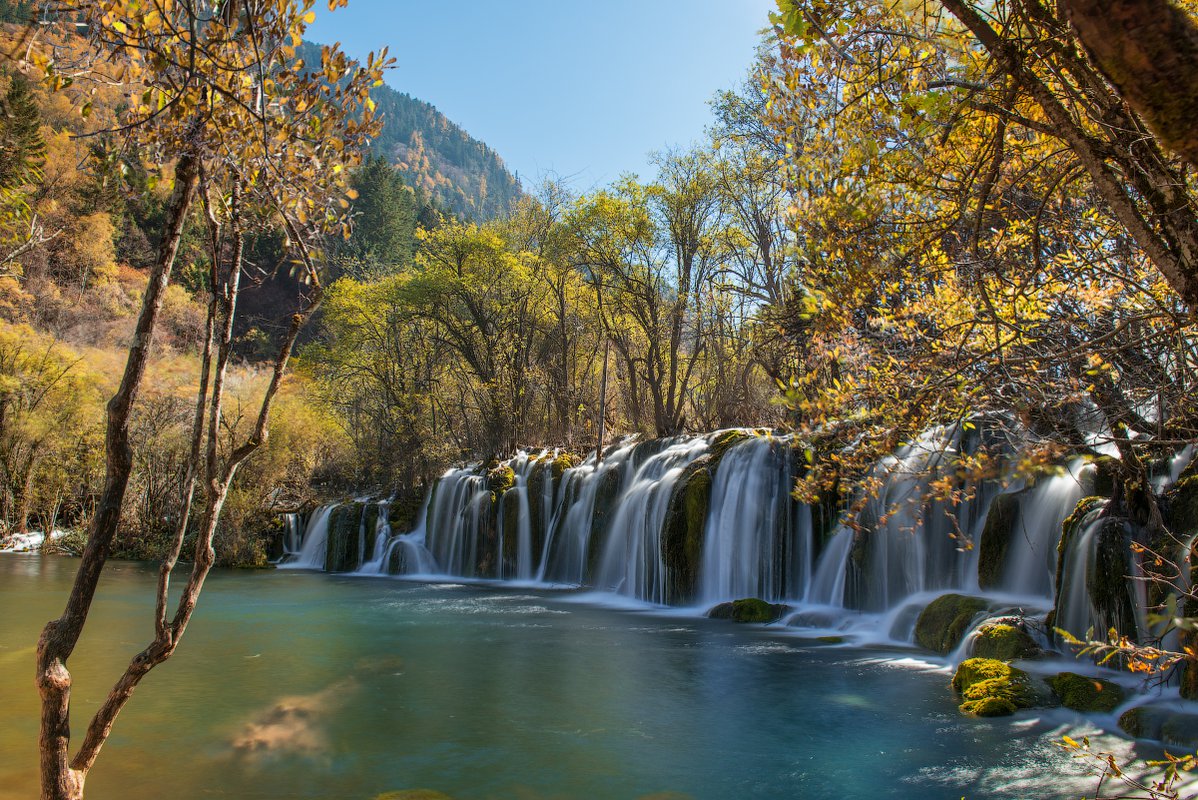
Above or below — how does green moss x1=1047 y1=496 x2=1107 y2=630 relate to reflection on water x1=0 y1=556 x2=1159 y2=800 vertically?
above

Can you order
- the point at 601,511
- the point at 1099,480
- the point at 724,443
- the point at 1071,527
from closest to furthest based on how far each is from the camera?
the point at 1071,527
the point at 1099,480
the point at 724,443
the point at 601,511

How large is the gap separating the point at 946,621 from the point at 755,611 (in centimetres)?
399

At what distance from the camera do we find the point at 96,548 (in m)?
2.87

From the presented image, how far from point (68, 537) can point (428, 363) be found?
43.1ft

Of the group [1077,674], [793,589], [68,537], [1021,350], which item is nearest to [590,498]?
[793,589]

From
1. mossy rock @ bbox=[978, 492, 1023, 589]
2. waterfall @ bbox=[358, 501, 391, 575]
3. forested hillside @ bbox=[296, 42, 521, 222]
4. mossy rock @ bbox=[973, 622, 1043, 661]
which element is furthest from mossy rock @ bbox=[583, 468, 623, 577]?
forested hillside @ bbox=[296, 42, 521, 222]

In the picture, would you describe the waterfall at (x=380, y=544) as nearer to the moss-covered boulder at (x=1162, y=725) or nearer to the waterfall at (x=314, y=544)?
the waterfall at (x=314, y=544)

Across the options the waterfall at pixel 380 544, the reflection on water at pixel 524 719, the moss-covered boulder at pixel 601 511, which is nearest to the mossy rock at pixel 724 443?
the moss-covered boulder at pixel 601 511

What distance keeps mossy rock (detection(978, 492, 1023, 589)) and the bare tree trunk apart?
11223 millimetres

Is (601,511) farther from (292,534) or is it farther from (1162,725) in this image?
(1162,725)

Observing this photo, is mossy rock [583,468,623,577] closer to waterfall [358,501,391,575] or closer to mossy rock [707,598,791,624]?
mossy rock [707,598,791,624]

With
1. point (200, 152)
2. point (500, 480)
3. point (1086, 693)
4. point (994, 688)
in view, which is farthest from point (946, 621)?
point (500, 480)

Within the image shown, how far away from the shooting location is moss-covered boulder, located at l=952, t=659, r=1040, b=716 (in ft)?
25.8

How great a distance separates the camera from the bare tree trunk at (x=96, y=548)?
2762mm
